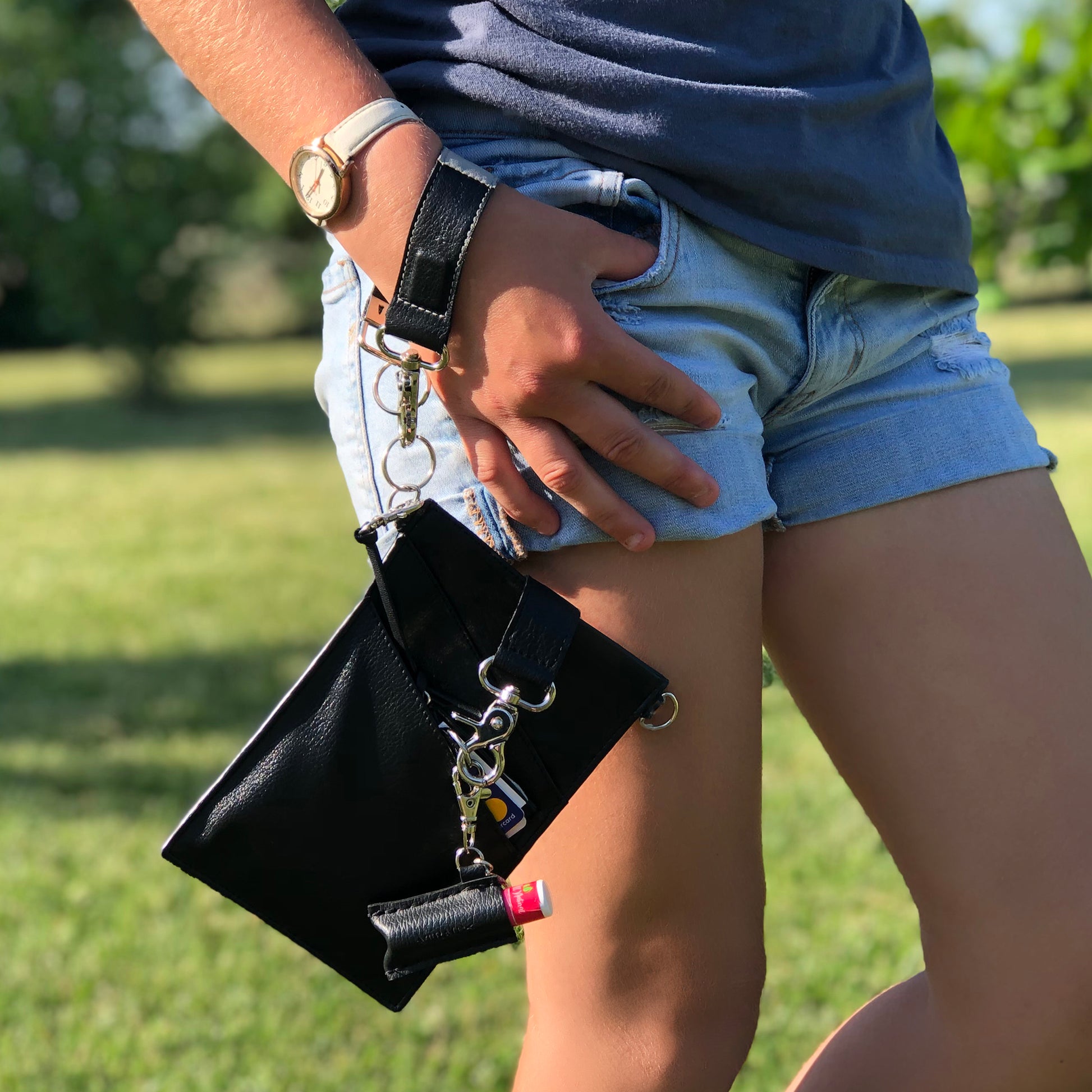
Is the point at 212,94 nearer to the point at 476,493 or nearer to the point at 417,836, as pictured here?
the point at 476,493

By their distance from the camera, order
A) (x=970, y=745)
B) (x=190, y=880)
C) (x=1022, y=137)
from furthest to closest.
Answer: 1. (x=1022, y=137)
2. (x=190, y=880)
3. (x=970, y=745)

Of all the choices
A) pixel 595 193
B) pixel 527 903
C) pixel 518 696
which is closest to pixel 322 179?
pixel 595 193

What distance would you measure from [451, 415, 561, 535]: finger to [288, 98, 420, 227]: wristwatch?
20 centimetres

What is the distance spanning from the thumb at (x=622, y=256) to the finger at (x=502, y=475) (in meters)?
0.15

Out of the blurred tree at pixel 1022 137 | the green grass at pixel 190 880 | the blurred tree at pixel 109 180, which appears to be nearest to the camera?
the green grass at pixel 190 880

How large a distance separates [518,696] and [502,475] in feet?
0.60

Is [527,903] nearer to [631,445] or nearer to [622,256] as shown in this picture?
[631,445]

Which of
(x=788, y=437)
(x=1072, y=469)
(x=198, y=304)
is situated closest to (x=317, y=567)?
(x=1072, y=469)

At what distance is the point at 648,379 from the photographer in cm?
96

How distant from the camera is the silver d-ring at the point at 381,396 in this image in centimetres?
101

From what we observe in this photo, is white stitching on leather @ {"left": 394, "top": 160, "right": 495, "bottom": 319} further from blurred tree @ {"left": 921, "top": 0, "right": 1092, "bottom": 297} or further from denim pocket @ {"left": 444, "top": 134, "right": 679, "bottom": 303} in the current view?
blurred tree @ {"left": 921, "top": 0, "right": 1092, "bottom": 297}

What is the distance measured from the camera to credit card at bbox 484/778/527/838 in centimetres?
104

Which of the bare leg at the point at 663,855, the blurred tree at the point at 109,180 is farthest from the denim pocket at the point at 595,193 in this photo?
the blurred tree at the point at 109,180

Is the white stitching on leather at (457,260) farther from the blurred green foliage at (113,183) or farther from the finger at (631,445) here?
the blurred green foliage at (113,183)
